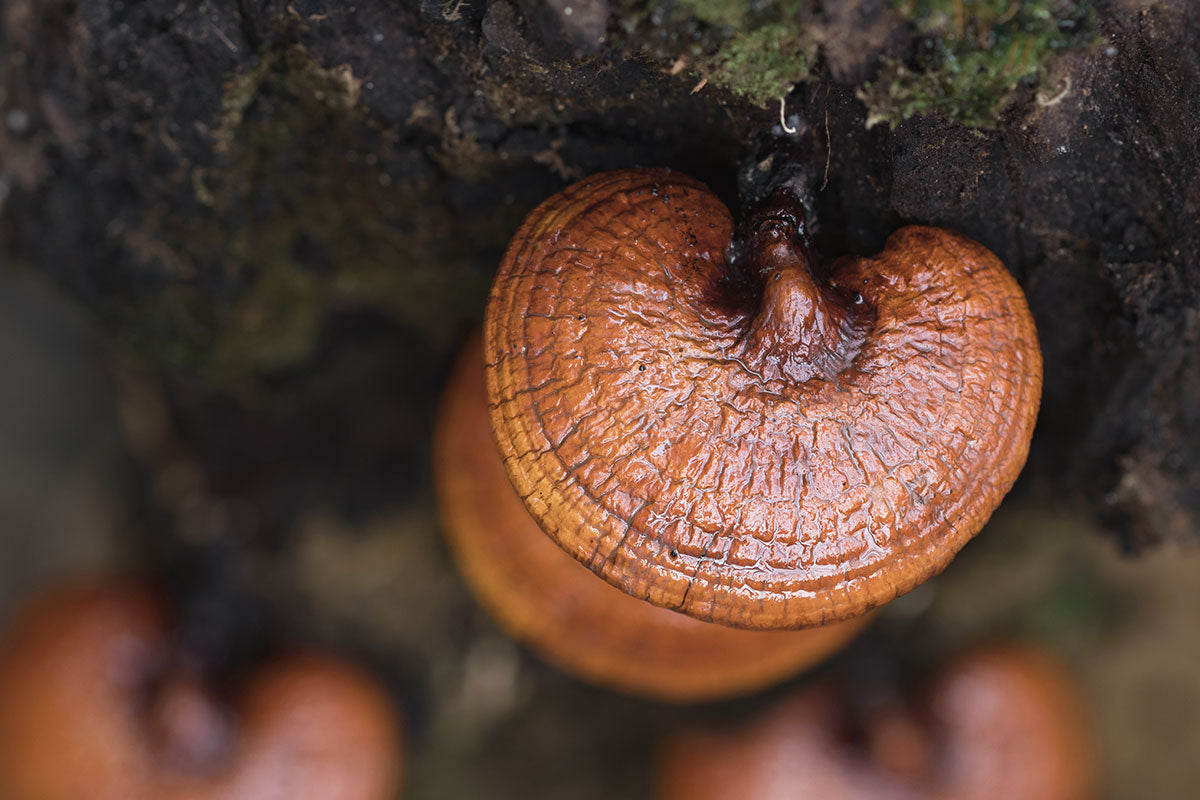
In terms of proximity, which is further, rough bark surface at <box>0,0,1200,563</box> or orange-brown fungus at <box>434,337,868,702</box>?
orange-brown fungus at <box>434,337,868,702</box>

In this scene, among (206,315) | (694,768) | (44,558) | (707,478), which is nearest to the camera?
(707,478)

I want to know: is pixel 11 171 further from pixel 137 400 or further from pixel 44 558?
pixel 44 558

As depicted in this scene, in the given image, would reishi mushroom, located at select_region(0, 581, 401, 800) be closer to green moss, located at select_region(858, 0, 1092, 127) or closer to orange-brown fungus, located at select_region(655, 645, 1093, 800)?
orange-brown fungus, located at select_region(655, 645, 1093, 800)

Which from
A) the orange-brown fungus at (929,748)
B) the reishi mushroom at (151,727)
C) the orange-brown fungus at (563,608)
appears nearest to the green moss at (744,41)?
the orange-brown fungus at (563,608)

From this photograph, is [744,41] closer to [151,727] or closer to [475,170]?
[475,170]

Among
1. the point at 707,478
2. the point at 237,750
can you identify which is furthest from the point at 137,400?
the point at 707,478

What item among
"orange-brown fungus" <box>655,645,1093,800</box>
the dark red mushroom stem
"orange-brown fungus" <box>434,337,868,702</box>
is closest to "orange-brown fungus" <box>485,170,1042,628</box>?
the dark red mushroom stem

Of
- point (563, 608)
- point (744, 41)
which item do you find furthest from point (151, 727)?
point (744, 41)
